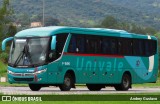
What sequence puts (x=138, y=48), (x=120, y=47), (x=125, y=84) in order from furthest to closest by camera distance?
(x=138, y=48)
(x=125, y=84)
(x=120, y=47)

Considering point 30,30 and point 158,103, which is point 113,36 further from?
point 158,103

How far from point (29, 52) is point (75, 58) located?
262 centimetres

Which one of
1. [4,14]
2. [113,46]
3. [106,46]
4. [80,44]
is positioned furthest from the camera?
[4,14]

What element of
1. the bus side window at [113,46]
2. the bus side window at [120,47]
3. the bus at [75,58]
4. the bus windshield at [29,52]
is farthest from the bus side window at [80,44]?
the bus side window at [120,47]

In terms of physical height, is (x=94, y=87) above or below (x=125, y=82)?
below

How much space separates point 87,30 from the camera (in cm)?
3438

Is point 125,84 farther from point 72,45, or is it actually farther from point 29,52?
point 29,52

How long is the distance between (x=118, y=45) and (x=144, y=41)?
3.04 metres

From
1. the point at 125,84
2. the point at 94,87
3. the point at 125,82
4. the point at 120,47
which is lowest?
the point at 94,87

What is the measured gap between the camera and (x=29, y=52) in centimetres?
3181

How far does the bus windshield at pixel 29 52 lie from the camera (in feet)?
104

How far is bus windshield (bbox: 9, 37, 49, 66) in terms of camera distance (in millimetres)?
31547

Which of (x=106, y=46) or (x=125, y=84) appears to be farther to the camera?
(x=125, y=84)

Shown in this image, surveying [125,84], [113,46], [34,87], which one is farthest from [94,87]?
[34,87]
